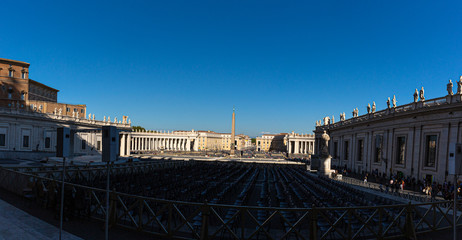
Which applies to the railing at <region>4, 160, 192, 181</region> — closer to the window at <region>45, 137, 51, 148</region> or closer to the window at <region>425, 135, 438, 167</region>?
the window at <region>425, 135, 438, 167</region>

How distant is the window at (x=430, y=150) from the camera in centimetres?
2722

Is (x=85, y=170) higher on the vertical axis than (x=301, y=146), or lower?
higher

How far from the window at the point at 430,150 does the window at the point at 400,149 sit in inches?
157

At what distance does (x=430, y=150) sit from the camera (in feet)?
91.4

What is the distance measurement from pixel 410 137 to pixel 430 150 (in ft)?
9.43

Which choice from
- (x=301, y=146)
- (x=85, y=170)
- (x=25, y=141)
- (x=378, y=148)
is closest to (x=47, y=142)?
(x=25, y=141)

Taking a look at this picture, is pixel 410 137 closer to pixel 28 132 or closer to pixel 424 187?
pixel 424 187

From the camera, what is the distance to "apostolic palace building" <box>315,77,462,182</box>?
2508cm

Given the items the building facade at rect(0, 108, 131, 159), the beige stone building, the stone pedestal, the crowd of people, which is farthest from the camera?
the beige stone building

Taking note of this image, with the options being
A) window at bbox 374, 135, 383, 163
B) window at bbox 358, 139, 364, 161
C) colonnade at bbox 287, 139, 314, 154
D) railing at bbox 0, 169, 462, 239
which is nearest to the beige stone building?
railing at bbox 0, 169, 462, 239

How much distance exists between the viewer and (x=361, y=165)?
42688 mm

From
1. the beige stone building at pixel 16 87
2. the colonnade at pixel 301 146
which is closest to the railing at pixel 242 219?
the beige stone building at pixel 16 87

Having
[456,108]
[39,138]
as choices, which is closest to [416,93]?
[456,108]

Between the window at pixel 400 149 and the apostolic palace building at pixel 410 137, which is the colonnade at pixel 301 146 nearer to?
the apostolic palace building at pixel 410 137
